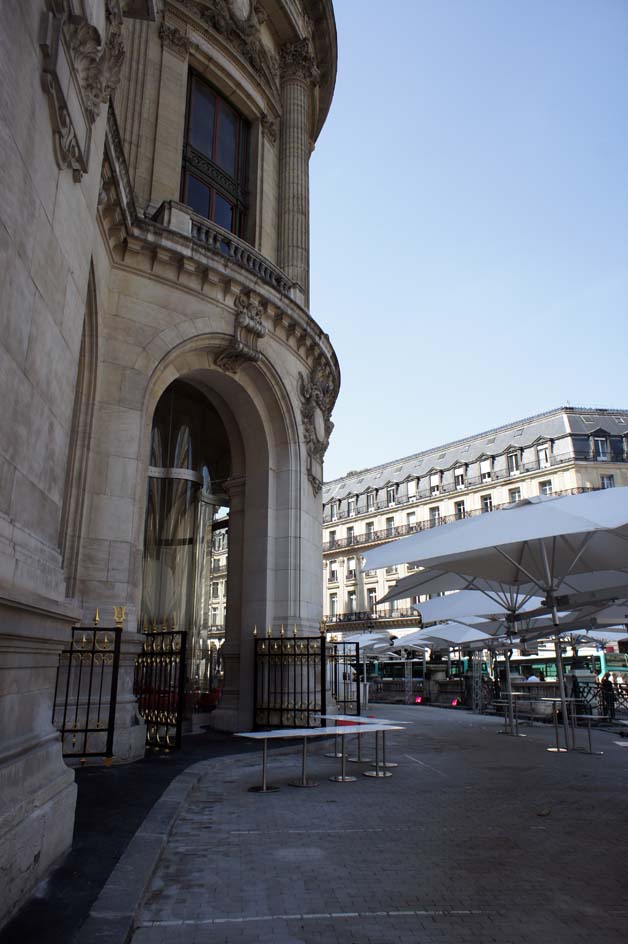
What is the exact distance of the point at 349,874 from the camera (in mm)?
5129

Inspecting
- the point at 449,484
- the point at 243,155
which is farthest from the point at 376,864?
the point at 449,484

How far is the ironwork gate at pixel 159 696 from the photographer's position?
36.6ft

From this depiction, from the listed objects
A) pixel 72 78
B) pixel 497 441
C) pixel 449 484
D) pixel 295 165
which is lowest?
pixel 72 78

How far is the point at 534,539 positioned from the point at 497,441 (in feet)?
180

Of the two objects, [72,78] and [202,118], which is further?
[202,118]

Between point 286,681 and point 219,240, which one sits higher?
point 219,240

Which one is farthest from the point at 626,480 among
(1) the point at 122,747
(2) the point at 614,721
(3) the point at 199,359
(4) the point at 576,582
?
(1) the point at 122,747

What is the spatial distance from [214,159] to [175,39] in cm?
277

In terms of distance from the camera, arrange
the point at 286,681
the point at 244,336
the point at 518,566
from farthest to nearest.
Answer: the point at 244,336
the point at 286,681
the point at 518,566

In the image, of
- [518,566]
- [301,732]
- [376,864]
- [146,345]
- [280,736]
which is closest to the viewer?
[376,864]

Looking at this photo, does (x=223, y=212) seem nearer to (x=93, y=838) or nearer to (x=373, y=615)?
(x=93, y=838)

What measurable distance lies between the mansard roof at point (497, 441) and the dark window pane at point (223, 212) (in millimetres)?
44200

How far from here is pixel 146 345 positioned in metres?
12.9

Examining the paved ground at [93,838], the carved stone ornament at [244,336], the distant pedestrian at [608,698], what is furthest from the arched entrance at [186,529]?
the distant pedestrian at [608,698]
